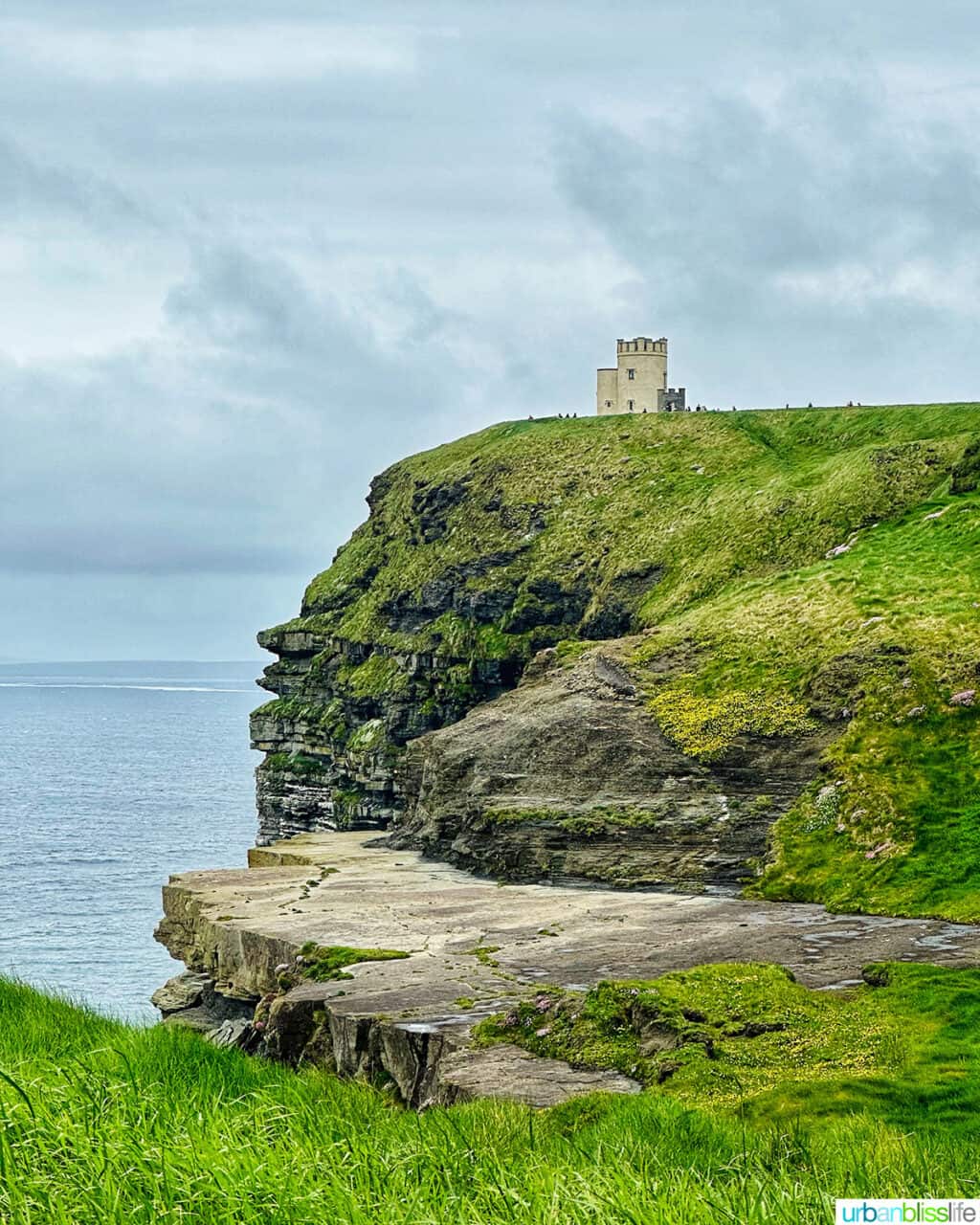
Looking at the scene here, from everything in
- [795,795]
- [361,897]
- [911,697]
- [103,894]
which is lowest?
[103,894]

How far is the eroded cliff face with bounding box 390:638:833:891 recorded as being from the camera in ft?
128

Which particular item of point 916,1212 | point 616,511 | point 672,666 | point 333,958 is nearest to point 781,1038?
point 916,1212

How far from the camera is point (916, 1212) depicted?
9.16 m

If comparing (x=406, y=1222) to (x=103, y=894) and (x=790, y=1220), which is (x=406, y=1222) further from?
(x=103, y=894)

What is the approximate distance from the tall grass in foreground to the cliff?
18236 mm

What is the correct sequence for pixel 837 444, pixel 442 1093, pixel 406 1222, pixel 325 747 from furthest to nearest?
pixel 325 747
pixel 837 444
pixel 442 1093
pixel 406 1222

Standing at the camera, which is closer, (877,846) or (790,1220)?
(790,1220)

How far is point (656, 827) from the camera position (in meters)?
39.7

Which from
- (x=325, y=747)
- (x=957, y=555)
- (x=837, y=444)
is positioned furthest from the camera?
(x=325, y=747)

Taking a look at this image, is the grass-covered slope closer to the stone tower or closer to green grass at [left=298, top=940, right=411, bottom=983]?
the stone tower

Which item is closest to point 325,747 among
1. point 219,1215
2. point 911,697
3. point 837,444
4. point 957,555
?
point 837,444

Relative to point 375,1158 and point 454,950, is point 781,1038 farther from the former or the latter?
point 454,950

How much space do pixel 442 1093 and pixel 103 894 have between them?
226 ft

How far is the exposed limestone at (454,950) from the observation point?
67.6ft
